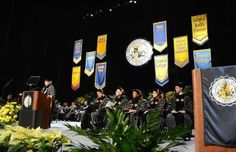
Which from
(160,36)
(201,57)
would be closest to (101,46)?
(160,36)

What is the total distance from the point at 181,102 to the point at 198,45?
4.85m

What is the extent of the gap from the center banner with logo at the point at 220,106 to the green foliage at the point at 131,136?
144cm

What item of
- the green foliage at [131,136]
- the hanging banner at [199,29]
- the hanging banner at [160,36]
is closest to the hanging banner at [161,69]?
the hanging banner at [160,36]

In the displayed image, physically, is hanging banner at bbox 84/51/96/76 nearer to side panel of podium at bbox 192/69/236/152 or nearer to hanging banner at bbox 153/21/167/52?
hanging banner at bbox 153/21/167/52

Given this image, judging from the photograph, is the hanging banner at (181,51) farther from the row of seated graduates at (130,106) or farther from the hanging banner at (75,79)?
the hanging banner at (75,79)

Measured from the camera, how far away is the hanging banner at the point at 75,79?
12.2 metres

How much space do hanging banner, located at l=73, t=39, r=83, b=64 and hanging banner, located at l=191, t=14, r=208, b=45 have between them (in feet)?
17.3

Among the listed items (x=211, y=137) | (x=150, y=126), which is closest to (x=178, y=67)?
(x=211, y=137)

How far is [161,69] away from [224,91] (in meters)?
7.76

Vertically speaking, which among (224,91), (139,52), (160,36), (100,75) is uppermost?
(160,36)

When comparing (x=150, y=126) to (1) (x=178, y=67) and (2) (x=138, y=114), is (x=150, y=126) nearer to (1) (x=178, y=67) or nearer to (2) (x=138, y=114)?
(2) (x=138, y=114)

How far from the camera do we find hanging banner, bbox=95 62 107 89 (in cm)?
1142

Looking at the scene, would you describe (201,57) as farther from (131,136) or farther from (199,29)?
(131,136)

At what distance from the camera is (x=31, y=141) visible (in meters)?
1.03
